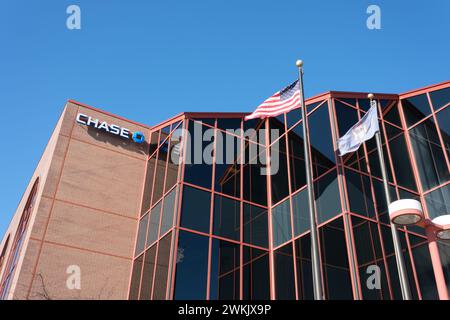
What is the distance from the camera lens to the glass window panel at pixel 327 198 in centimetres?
1520

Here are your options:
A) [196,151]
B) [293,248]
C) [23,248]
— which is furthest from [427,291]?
[23,248]

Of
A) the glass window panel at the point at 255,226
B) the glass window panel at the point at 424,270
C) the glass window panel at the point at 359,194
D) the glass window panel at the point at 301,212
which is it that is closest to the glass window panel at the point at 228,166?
the glass window panel at the point at 255,226

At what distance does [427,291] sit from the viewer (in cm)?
1433

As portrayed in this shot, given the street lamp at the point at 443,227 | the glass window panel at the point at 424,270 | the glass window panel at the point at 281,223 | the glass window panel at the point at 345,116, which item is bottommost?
the street lamp at the point at 443,227

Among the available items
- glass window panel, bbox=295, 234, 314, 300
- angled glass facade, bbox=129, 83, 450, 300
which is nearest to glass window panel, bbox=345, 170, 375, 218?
angled glass facade, bbox=129, 83, 450, 300

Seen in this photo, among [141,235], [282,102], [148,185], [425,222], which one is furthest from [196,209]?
[425,222]

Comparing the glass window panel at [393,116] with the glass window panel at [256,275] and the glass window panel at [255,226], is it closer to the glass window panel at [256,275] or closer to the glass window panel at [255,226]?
the glass window panel at [255,226]

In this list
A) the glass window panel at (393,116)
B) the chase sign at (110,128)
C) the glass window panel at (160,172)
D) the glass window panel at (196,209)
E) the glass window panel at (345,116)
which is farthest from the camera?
the chase sign at (110,128)

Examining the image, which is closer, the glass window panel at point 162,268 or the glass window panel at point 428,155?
the glass window panel at point 162,268

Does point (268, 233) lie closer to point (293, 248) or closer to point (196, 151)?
point (293, 248)

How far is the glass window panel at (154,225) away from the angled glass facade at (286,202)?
0.06 m

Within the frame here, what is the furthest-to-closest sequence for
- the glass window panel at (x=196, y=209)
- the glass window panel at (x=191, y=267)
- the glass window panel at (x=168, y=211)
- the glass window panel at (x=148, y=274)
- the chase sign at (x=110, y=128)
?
the chase sign at (x=110, y=128) → the glass window panel at (x=168, y=211) → the glass window panel at (x=148, y=274) → the glass window panel at (x=196, y=209) → the glass window panel at (x=191, y=267)
